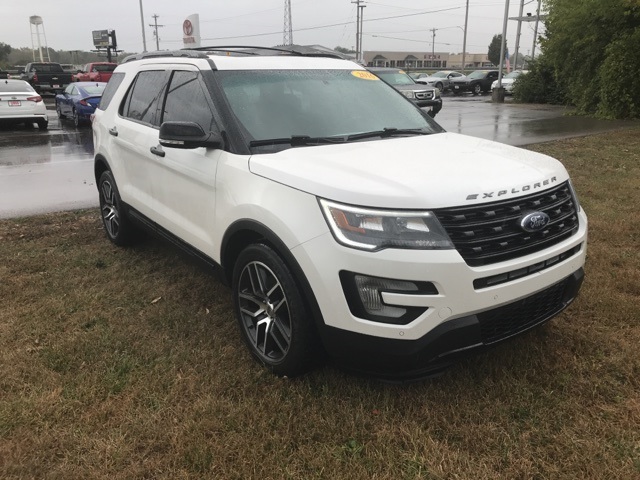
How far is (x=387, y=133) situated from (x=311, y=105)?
0.56 metres

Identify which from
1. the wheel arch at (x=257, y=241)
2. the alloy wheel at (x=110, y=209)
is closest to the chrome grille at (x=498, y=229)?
the wheel arch at (x=257, y=241)

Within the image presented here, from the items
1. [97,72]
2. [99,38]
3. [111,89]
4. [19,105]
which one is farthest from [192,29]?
[99,38]

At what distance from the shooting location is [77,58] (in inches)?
4333

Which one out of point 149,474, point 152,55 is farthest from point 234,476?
point 152,55

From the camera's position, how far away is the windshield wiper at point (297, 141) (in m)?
3.29

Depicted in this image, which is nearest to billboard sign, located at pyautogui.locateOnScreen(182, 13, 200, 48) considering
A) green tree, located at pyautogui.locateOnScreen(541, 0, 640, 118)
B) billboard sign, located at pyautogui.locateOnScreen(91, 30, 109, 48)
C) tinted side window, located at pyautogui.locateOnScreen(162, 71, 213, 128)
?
green tree, located at pyautogui.locateOnScreen(541, 0, 640, 118)

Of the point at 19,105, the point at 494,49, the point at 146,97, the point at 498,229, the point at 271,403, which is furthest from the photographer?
the point at 494,49

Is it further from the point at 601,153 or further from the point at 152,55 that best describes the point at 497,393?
the point at 601,153

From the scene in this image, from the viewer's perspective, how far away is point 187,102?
389cm

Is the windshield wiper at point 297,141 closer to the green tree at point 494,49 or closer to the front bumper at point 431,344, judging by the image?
the front bumper at point 431,344

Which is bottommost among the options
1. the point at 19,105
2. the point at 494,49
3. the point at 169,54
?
the point at 19,105

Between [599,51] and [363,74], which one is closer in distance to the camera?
[363,74]

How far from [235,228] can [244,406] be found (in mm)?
1005

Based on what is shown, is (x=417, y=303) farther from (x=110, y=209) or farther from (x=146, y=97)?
(x=110, y=209)
